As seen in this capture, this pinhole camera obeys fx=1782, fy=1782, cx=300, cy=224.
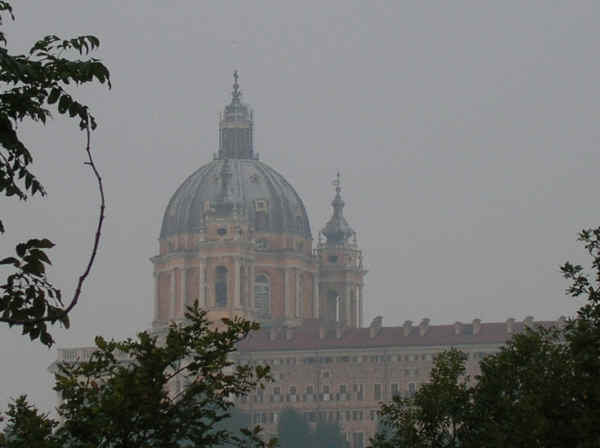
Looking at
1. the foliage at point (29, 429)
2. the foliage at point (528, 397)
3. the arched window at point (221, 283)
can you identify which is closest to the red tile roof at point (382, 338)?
the arched window at point (221, 283)

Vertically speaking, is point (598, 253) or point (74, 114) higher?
point (598, 253)

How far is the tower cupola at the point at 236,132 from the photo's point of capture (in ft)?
586

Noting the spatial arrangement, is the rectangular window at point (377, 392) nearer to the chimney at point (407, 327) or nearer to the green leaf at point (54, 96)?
the chimney at point (407, 327)

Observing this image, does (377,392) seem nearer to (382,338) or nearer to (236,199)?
(382,338)

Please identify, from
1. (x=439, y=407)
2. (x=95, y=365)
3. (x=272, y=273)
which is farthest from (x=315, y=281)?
(x=95, y=365)

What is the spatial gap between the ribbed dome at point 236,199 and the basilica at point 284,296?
10 centimetres

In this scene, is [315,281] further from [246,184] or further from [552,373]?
[552,373]

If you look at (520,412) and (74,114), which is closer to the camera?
(74,114)

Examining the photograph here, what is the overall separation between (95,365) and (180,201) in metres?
150

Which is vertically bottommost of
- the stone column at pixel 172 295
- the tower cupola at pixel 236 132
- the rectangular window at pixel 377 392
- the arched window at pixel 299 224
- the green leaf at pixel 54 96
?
the green leaf at pixel 54 96

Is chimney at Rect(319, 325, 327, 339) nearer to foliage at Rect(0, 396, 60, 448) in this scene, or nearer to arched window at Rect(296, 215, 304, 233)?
arched window at Rect(296, 215, 304, 233)

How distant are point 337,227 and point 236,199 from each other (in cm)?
1433

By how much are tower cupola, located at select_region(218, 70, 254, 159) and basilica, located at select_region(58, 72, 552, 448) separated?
10 cm

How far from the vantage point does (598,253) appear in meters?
30.7
